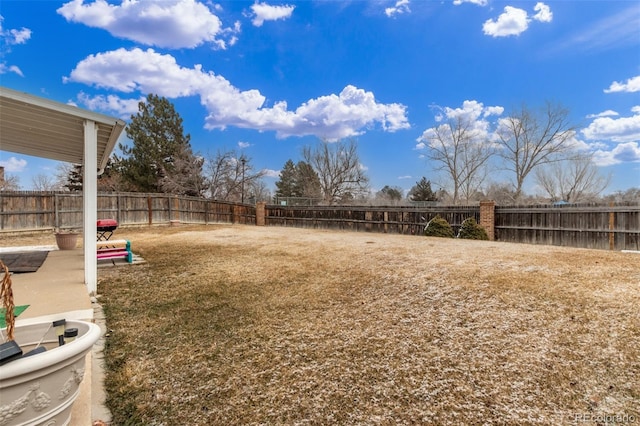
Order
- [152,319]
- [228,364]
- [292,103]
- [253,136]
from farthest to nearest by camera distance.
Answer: [253,136] < [292,103] < [152,319] < [228,364]

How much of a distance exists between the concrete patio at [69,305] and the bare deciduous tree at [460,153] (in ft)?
85.1

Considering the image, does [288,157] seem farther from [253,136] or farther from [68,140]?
[68,140]

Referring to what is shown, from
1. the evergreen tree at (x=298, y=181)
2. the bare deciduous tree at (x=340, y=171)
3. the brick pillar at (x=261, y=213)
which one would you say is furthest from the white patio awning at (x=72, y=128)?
the evergreen tree at (x=298, y=181)

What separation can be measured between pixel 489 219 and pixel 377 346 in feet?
31.1

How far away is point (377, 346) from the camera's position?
2.66m

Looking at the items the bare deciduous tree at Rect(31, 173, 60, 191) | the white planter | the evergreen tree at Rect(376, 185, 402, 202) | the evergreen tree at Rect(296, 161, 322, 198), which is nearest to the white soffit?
the white planter

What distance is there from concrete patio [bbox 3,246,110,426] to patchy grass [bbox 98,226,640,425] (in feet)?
0.30

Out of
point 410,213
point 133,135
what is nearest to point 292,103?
point 133,135

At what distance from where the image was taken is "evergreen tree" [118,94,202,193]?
23.2 meters

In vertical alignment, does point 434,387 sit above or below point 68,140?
below

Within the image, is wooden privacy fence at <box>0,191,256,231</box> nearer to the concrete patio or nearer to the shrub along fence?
the shrub along fence

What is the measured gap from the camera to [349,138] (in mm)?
31219

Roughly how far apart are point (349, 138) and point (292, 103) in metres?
7.78

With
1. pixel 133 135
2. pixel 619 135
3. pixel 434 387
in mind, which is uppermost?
pixel 133 135
